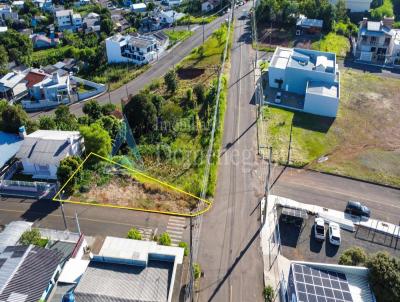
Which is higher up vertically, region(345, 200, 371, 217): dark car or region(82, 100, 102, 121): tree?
region(82, 100, 102, 121): tree

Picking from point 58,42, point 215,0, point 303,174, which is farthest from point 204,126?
point 215,0

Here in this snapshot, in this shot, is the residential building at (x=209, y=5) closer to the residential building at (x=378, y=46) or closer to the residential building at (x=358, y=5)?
the residential building at (x=358, y=5)

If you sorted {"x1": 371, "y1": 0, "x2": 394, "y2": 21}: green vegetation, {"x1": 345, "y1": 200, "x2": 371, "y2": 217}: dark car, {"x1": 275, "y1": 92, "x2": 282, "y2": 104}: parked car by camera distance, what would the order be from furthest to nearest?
{"x1": 371, "y1": 0, "x2": 394, "y2": 21}: green vegetation, {"x1": 275, "y1": 92, "x2": 282, "y2": 104}: parked car, {"x1": 345, "y1": 200, "x2": 371, "y2": 217}: dark car

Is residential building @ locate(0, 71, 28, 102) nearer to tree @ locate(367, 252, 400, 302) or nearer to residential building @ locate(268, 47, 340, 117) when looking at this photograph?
residential building @ locate(268, 47, 340, 117)

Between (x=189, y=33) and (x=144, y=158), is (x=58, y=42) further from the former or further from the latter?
(x=144, y=158)

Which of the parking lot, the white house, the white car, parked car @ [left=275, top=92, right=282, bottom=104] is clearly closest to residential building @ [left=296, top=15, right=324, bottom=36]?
parked car @ [left=275, top=92, right=282, bottom=104]

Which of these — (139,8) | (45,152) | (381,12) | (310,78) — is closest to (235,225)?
(45,152)

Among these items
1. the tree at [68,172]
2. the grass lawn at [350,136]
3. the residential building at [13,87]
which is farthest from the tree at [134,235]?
the residential building at [13,87]
